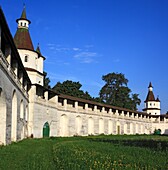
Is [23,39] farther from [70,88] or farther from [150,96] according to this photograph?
[150,96]

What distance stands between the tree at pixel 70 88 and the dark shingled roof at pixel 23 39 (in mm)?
29465

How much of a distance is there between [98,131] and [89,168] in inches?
1574

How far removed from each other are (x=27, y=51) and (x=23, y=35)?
7.70ft

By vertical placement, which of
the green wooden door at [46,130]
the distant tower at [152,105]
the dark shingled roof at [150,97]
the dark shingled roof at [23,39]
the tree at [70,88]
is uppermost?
the dark shingled roof at [23,39]

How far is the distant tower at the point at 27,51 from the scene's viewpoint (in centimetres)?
3591

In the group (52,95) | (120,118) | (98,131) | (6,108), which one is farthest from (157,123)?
(6,108)

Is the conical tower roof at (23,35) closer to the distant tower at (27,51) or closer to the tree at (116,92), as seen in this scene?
the distant tower at (27,51)

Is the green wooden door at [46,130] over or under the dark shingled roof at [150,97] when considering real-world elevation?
under

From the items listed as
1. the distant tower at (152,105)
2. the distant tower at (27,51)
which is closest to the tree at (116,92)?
the distant tower at (152,105)

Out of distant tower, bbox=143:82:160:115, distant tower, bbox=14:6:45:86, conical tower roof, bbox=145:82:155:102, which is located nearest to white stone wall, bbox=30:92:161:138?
distant tower, bbox=14:6:45:86

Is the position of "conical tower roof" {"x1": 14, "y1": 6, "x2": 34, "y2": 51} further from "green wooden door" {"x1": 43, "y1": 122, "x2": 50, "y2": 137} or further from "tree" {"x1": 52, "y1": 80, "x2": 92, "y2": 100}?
"tree" {"x1": 52, "y1": 80, "x2": 92, "y2": 100}

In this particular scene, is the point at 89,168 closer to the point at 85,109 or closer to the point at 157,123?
the point at 85,109

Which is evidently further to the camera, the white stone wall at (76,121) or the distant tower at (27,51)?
the distant tower at (27,51)

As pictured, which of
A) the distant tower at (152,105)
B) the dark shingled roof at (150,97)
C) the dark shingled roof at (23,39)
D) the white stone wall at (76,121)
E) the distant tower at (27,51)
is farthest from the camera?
the dark shingled roof at (150,97)
